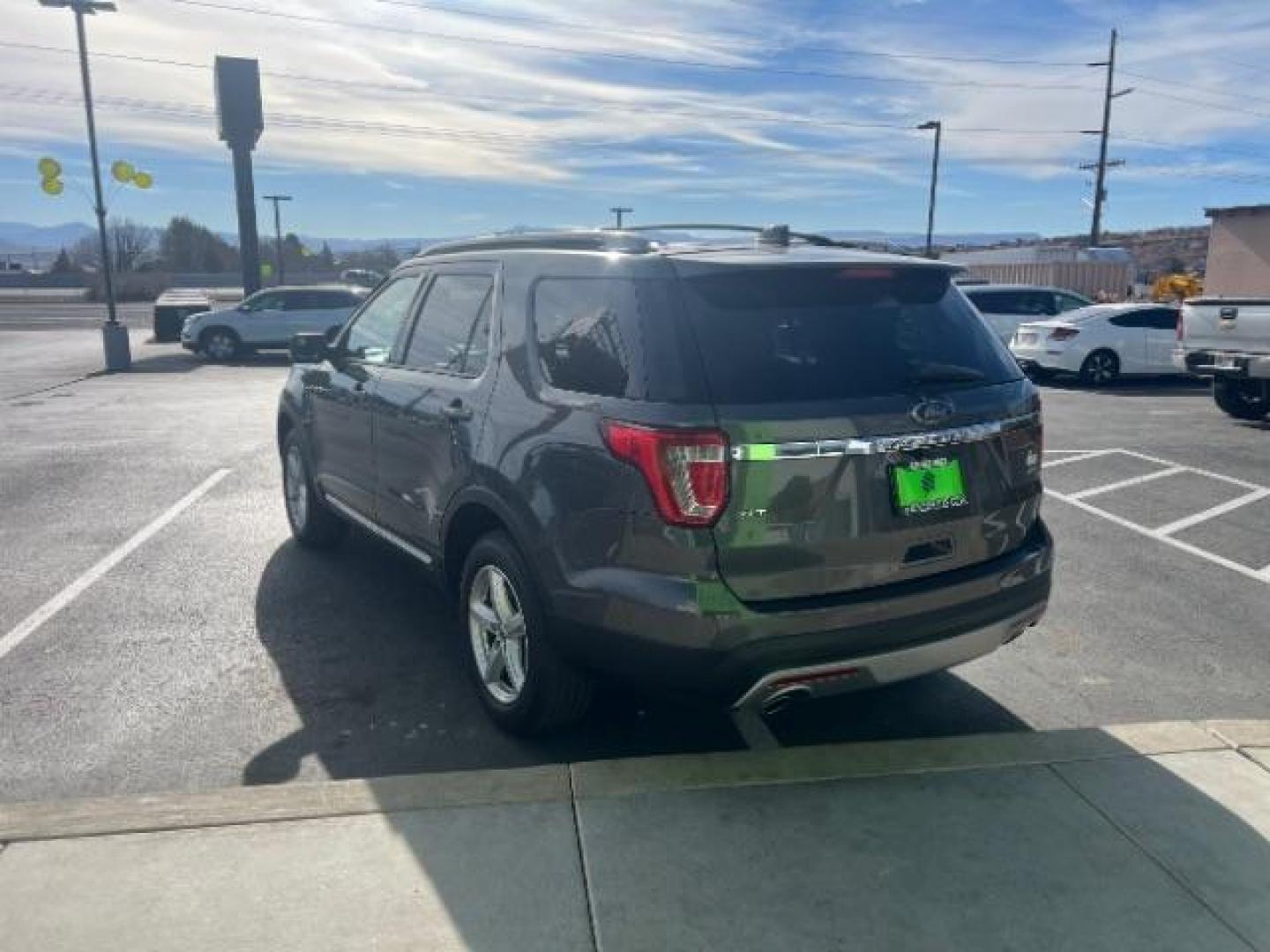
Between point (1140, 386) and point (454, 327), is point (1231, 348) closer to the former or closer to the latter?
point (1140, 386)

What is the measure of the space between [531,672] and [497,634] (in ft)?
1.03

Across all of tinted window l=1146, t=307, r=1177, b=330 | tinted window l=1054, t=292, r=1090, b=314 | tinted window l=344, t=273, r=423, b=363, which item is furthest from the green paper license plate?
tinted window l=1054, t=292, r=1090, b=314

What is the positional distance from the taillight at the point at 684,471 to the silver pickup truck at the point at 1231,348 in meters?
10.6

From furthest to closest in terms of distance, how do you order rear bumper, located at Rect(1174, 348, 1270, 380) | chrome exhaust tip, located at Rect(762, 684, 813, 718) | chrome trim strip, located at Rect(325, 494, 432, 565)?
1. rear bumper, located at Rect(1174, 348, 1270, 380)
2. chrome trim strip, located at Rect(325, 494, 432, 565)
3. chrome exhaust tip, located at Rect(762, 684, 813, 718)

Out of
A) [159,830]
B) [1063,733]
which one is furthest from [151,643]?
[1063,733]

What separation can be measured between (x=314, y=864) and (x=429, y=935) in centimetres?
49

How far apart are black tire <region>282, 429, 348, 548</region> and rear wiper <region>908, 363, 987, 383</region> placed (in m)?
3.59

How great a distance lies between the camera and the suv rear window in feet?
10.3

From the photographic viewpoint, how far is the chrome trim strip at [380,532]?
450 cm

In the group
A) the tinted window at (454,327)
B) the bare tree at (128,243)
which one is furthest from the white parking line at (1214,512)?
the bare tree at (128,243)

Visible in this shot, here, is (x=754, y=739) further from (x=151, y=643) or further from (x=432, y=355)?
(x=151, y=643)

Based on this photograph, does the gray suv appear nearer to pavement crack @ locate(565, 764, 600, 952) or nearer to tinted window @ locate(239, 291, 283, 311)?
pavement crack @ locate(565, 764, 600, 952)

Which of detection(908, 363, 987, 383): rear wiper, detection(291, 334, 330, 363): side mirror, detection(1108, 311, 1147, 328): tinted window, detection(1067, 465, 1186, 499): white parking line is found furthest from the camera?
detection(1108, 311, 1147, 328): tinted window

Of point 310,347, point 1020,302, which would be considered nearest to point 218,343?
point 1020,302
